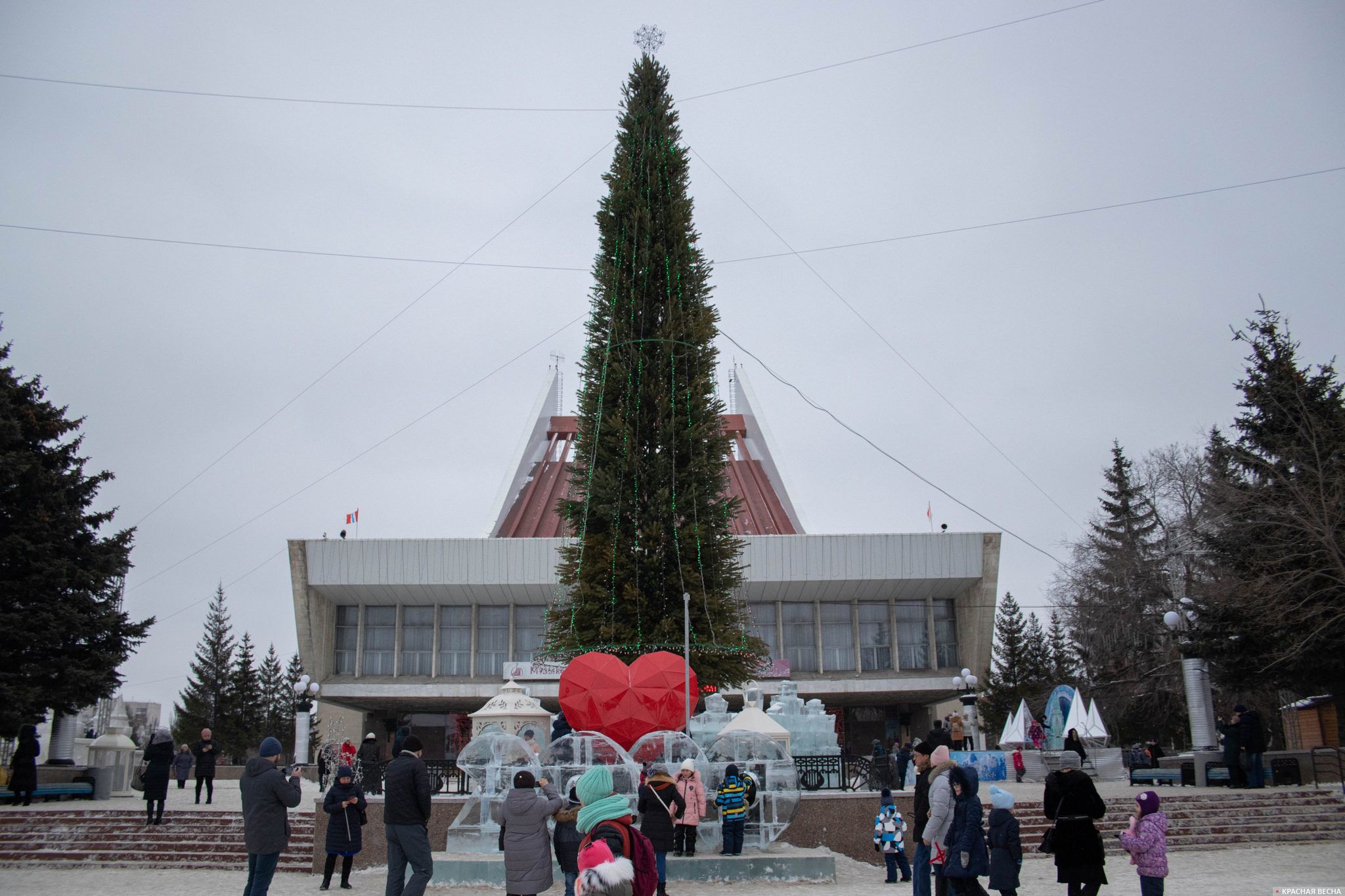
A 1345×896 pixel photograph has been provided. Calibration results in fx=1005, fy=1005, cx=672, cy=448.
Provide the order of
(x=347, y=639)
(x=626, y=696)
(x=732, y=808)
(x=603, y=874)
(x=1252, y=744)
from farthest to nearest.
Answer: (x=347, y=639) → (x=1252, y=744) → (x=626, y=696) → (x=732, y=808) → (x=603, y=874)

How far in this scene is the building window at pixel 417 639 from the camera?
150 ft

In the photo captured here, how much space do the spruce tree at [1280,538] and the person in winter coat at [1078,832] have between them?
480 inches

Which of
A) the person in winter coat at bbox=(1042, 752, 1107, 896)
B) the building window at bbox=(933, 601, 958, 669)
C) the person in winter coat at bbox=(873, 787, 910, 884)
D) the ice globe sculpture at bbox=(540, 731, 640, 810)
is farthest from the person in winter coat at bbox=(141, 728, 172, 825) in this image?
the building window at bbox=(933, 601, 958, 669)

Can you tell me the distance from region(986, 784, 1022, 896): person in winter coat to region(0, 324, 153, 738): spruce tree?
20332mm

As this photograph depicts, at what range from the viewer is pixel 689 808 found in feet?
40.5

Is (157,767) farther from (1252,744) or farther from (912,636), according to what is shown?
(912,636)

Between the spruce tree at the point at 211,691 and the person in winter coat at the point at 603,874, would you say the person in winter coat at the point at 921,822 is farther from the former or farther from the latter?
the spruce tree at the point at 211,691

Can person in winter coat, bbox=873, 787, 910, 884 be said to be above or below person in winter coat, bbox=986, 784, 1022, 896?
below

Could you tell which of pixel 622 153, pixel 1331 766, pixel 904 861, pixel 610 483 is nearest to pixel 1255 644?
pixel 1331 766

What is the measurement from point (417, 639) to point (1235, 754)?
35.3 metres

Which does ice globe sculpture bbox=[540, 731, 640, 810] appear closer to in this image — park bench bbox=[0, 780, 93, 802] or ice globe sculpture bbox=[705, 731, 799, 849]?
ice globe sculpture bbox=[705, 731, 799, 849]

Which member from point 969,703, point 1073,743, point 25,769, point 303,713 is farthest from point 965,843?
→ point 303,713

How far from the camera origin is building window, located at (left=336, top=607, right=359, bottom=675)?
46.1m

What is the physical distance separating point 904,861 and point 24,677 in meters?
18.8
